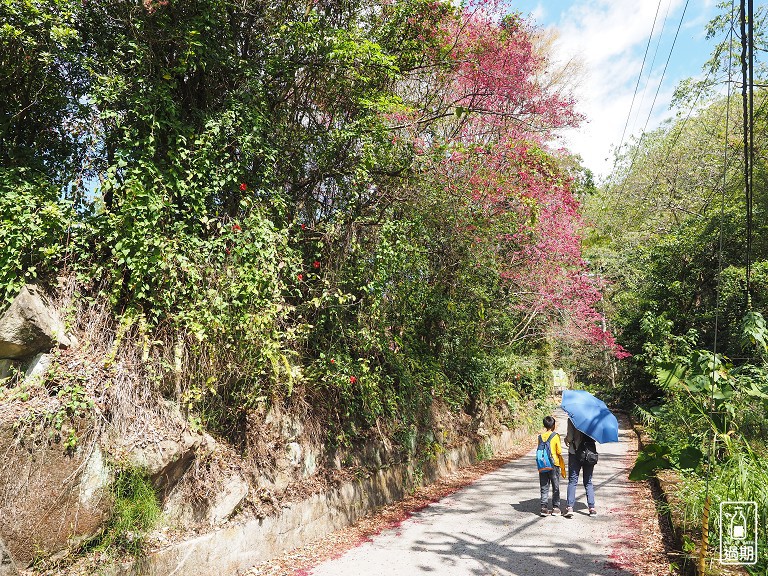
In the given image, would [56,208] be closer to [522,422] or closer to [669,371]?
[669,371]

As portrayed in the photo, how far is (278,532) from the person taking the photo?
5.95m

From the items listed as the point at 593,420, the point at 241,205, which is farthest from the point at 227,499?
the point at 593,420

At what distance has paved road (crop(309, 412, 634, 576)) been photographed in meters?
5.36

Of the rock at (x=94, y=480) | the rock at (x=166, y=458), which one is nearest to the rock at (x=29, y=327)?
the rock at (x=94, y=480)

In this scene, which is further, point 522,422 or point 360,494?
point 522,422

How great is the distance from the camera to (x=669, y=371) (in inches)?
251

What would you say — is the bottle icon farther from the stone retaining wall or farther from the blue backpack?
the stone retaining wall

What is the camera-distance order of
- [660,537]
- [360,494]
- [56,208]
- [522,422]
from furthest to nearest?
[522,422], [360,494], [660,537], [56,208]

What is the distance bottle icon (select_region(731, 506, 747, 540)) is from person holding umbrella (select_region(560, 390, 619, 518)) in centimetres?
234

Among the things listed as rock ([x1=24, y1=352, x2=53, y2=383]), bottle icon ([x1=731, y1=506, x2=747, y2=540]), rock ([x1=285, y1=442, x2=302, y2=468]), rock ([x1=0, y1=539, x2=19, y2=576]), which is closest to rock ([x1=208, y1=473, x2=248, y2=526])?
rock ([x1=285, y1=442, x2=302, y2=468])

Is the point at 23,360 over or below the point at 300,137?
below

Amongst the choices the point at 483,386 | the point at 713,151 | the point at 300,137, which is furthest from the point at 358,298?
the point at 713,151

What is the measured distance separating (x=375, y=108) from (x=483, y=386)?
760 centimetres

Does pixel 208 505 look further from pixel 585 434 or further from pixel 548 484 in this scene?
pixel 585 434
